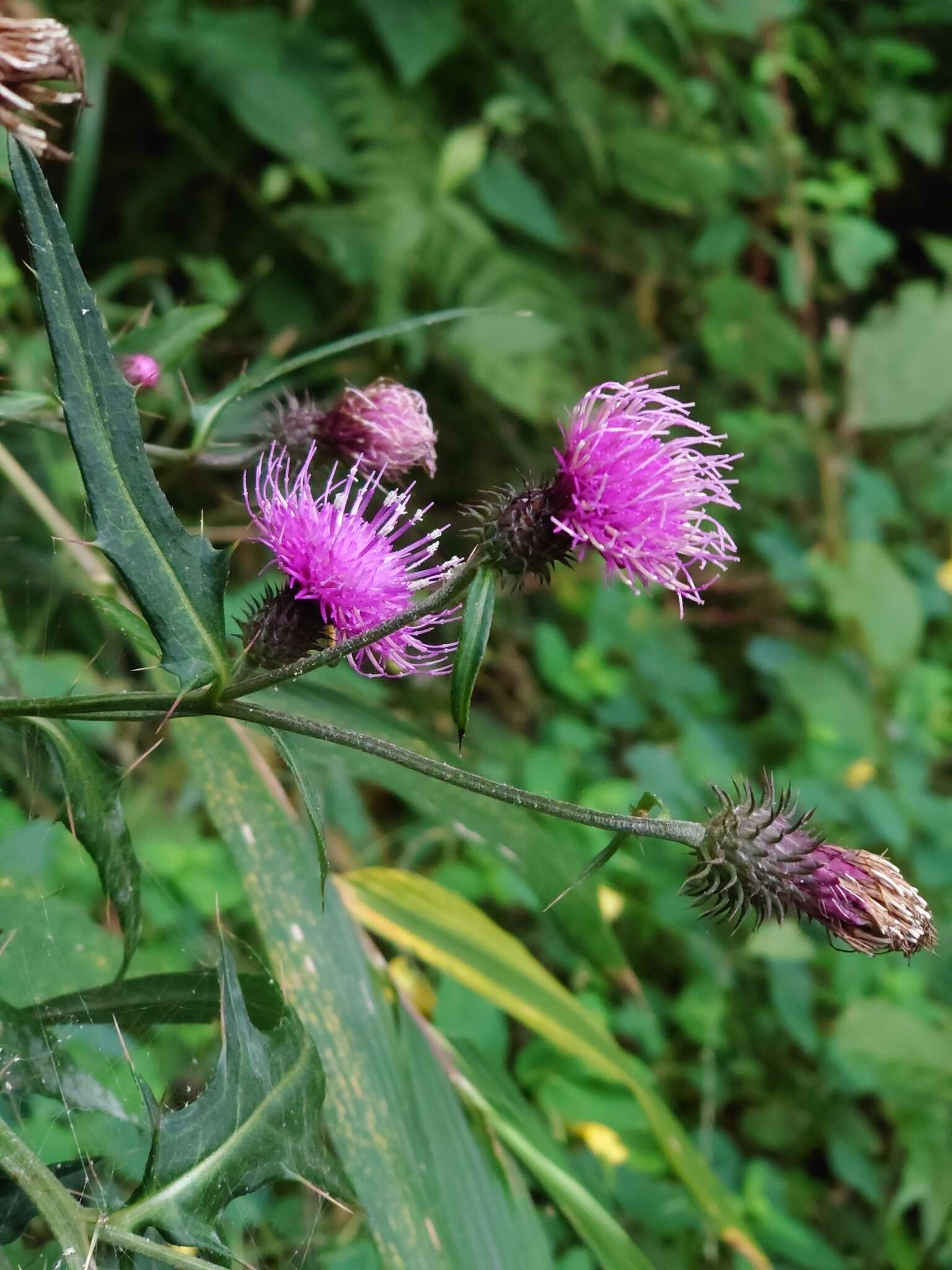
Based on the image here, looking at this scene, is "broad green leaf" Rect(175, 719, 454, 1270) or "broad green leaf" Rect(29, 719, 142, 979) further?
"broad green leaf" Rect(175, 719, 454, 1270)

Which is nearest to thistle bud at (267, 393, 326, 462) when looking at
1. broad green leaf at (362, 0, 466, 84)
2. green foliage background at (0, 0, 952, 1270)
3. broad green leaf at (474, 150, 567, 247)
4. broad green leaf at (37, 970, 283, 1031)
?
green foliage background at (0, 0, 952, 1270)

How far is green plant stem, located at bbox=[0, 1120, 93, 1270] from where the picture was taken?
526 mm

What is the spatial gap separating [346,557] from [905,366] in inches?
88.4

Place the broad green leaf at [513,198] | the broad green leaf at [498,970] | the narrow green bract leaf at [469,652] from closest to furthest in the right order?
the narrow green bract leaf at [469,652], the broad green leaf at [498,970], the broad green leaf at [513,198]

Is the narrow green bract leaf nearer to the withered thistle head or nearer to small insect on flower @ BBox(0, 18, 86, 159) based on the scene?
the withered thistle head

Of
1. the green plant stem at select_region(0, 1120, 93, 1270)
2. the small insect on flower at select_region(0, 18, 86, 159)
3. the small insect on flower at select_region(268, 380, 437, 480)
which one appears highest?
the small insect on flower at select_region(0, 18, 86, 159)

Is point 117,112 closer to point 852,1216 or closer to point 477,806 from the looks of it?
point 477,806

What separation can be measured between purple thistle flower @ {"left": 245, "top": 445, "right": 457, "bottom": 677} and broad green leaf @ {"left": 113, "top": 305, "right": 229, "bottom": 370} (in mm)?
226

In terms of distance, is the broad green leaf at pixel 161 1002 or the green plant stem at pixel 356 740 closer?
the green plant stem at pixel 356 740

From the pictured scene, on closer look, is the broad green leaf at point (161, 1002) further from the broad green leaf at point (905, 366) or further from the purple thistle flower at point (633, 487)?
the broad green leaf at point (905, 366)

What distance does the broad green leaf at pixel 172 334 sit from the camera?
0.87 meters

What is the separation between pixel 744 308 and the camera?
99.6 inches

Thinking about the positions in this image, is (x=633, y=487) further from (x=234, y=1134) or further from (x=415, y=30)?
(x=415, y=30)

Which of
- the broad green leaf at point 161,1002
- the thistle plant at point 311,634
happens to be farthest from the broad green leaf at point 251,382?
the broad green leaf at point 161,1002
